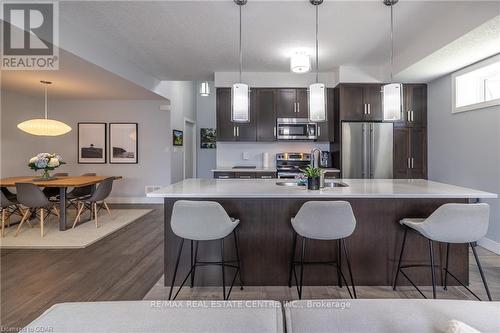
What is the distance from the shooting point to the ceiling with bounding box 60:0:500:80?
2811 mm

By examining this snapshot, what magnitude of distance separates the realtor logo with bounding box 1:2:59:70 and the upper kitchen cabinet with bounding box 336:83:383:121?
13.9 ft

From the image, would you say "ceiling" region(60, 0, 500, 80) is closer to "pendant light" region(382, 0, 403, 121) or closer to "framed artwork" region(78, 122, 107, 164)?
"pendant light" region(382, 0, 403, 121)

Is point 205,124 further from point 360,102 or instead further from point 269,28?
point 269,28

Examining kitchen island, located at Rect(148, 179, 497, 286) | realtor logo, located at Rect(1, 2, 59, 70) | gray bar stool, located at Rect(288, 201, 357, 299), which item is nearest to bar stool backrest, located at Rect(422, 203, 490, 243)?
kitchen island, located at Rect(148, 179, 497, 286)

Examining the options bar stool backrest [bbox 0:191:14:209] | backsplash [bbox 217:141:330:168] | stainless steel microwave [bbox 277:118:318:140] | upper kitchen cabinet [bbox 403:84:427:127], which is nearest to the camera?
bar stool backrest [bbox 0:191:14:209]

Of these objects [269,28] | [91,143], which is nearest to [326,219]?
[269,28]

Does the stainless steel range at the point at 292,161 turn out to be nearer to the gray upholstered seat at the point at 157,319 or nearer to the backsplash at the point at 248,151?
the backsplash at the point at 248,151

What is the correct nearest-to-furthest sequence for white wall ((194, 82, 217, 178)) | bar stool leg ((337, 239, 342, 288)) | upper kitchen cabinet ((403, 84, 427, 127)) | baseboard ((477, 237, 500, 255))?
bar stool leg ((337, 239, 342, 288)), baseboard ((477, 237, 500, 255)), upper kitchen cabinet ((403, 84, 427, 127)), white wall ((194, 82, 217, 178))

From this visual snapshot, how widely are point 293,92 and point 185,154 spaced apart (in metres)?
3.73

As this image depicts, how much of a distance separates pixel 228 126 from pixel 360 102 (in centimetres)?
242

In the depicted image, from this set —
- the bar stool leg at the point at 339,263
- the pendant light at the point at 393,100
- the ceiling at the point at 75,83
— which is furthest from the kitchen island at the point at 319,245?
the ceiling at the point at 75,83

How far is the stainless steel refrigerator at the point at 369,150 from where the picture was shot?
4688 mm

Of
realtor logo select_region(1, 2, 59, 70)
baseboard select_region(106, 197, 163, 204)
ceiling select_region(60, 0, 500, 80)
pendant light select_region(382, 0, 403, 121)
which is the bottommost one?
baseboard select_region(106, 197, 163, 204)

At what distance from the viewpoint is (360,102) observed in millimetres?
4852
